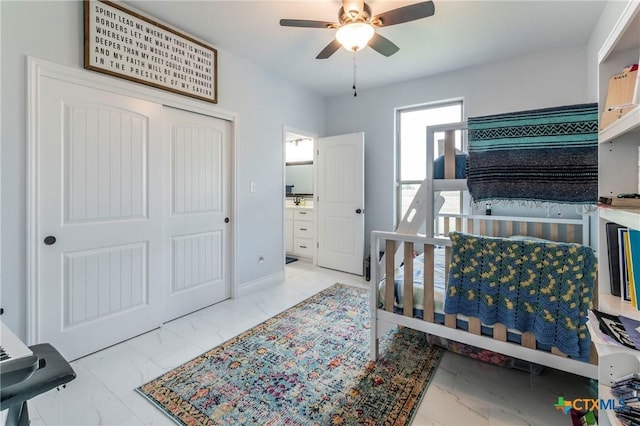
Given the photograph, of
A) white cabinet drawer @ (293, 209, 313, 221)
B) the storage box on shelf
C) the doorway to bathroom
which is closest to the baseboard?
the doorway to bathroom

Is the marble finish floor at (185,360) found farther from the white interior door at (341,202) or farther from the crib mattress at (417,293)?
the white interior door at (341,202)

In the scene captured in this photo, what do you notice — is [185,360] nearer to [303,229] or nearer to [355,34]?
[355,34]

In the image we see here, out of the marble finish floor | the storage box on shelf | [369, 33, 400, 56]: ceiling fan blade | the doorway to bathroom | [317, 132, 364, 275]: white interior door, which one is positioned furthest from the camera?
the doorway to bathroom

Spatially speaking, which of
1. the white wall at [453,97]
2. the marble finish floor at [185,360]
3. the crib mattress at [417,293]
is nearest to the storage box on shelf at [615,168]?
the marble finish floor at [185,360]

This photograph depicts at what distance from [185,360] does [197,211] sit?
1343 millimetres

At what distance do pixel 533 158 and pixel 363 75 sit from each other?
8.54ft

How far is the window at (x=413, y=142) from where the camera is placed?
3.70 meters

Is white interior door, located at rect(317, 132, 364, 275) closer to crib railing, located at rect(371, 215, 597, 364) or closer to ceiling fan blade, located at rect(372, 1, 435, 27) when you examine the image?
crib railing, located at rect(371, 215, 597, 364)

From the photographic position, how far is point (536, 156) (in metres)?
1.44

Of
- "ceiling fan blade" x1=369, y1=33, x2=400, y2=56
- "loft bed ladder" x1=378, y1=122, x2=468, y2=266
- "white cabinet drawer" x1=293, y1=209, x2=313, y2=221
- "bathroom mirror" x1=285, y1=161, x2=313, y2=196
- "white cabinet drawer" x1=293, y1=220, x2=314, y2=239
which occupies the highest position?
"ceiling fan blade" x1=369, y1=33, x2=400, y2=56

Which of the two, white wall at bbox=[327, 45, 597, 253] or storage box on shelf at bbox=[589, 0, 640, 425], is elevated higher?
white wall at bbox=[327, 45, 597, 253]

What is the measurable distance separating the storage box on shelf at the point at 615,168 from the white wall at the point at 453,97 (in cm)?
235

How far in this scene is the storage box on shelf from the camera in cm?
83

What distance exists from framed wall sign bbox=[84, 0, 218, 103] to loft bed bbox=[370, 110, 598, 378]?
2155 mm
